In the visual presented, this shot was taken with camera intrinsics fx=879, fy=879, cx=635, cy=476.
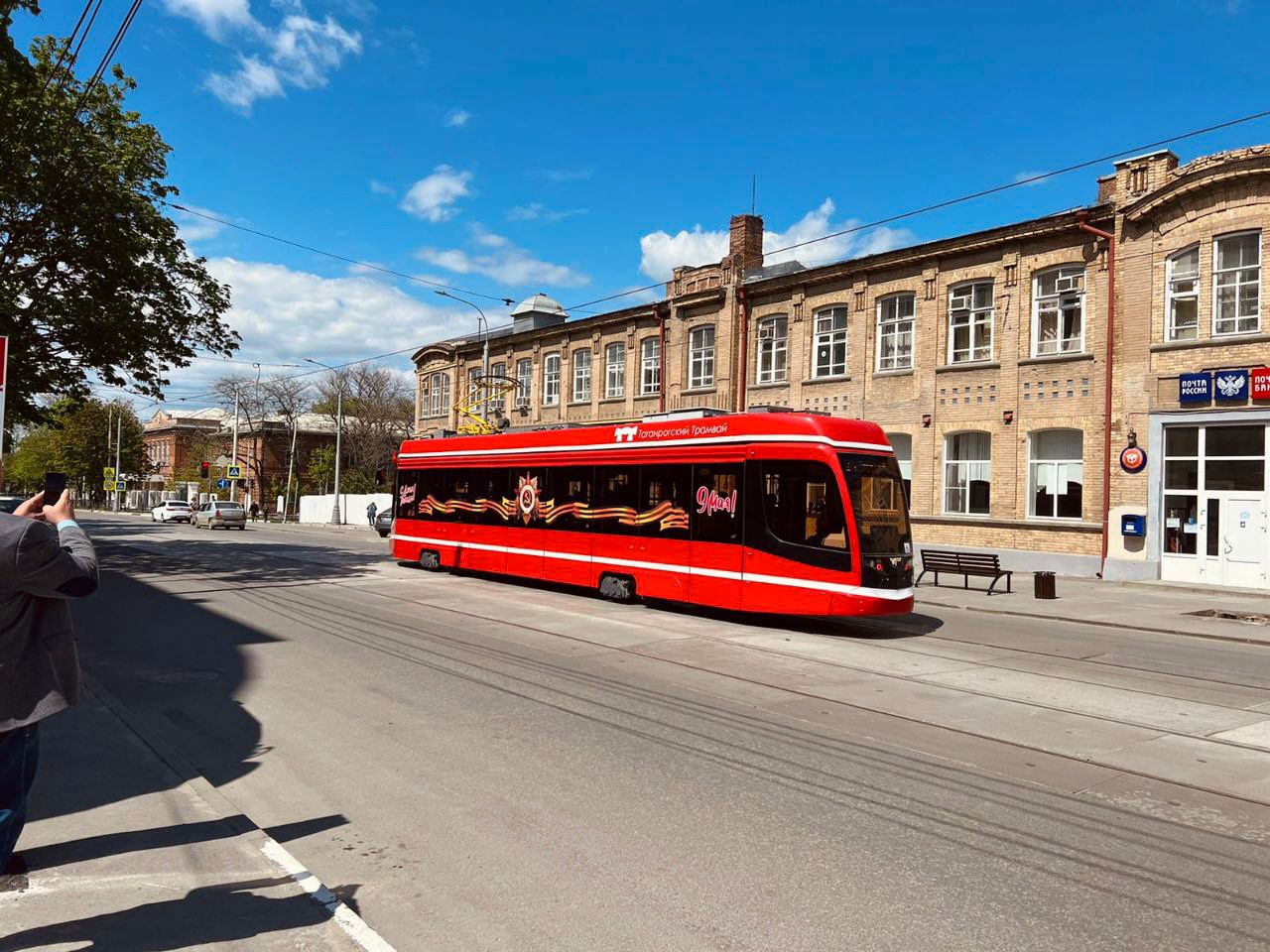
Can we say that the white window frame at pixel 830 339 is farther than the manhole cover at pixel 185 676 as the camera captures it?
Yes

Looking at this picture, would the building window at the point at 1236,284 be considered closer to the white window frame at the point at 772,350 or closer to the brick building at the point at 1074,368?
the brick building at the point at 1074,368

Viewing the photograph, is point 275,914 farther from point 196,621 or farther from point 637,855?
point 196,621

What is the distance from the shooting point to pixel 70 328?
64.5 feet

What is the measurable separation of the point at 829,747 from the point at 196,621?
10.0 m

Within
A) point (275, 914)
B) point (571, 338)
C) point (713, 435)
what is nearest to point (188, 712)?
point (275, 914)

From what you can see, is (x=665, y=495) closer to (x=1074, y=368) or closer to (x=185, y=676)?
(x=185, y=676)

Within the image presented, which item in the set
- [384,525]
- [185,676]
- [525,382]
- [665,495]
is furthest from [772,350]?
[185,676]

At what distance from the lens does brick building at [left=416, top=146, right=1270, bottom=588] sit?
20.3 m

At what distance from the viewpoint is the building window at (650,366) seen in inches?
1368

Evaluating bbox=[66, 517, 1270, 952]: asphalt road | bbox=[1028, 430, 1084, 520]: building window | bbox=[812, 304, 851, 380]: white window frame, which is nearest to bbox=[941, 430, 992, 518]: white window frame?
bbox=[1028, 430, 1084, 520]: building window

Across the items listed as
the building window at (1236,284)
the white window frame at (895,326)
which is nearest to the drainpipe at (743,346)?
the white window frame at (895,326)

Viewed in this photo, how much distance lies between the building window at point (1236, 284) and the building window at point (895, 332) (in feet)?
25.7

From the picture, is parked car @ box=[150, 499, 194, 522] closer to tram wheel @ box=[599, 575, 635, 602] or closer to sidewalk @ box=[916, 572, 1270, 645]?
tram wheel @ box=[599, 575, 635, 602]

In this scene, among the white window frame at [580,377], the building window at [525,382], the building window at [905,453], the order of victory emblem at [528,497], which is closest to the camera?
the order of victory emblem at [528,497]
